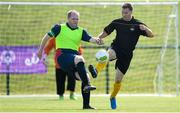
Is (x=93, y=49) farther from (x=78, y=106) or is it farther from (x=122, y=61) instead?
(x=122, y=61)

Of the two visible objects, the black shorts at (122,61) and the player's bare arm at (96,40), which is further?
the black shorts at (122,61)

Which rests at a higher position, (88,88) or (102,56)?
(102,56)

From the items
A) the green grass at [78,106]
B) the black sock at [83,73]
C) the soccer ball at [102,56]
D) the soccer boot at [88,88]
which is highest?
the soccer ball at [102,56]

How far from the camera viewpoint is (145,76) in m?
28.8

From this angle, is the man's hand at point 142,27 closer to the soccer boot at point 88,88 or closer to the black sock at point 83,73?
the black sock at point 83,73

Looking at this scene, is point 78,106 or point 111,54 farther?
point 78,106

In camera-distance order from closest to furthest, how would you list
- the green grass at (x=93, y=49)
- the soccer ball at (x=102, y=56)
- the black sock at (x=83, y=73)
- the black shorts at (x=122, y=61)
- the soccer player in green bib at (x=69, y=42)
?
the black sock at (x=83, y=73) → the soccer player in green bib at (x=69, y=42) → the soccer ball at (x=102, y=56) → the black shorts at (x=122, y=61) → the green grass at (x=93, y=49)

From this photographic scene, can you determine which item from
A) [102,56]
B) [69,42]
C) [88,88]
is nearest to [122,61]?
[102,56]

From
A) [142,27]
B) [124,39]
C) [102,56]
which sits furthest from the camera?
[124,39]

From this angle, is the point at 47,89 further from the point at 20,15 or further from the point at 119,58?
the point at 119,58

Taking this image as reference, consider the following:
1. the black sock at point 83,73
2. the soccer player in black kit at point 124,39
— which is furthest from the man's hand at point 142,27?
the black sock at point 83,73

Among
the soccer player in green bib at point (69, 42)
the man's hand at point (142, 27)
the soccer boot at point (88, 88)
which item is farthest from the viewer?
the man's hand at point (142, 27)

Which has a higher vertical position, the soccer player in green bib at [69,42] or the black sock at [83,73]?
the soccer player in green bib at [69,42]

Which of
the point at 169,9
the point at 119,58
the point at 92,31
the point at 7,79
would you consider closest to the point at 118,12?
the point at 92,31
